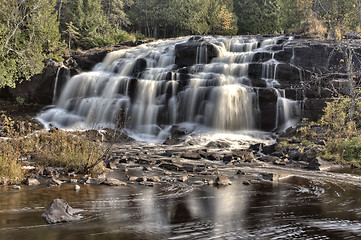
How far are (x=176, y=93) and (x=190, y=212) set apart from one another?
53.4ft

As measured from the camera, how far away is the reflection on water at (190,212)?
4414 millimetres

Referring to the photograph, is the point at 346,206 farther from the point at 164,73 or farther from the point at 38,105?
the point at 38,105

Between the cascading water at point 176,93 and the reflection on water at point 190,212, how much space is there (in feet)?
36.1

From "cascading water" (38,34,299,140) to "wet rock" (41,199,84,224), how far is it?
40.8 ft

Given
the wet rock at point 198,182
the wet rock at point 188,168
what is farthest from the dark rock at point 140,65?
the wet rock at point 198,182

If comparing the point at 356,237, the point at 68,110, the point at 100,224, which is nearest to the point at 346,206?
the point at 356,237

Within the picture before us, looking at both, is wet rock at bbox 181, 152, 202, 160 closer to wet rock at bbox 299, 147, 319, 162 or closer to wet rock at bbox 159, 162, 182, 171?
wet rock at bbox 159, 162, 182, 171

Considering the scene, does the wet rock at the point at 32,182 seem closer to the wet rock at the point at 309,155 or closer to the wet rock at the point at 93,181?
the wet rock at the point at 93,181

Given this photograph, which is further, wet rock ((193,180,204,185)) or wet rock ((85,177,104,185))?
wet rock ((193,180,204,185))

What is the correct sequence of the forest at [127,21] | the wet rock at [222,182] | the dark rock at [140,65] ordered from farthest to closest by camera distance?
the dark rock at [140,65] → the forest at [127,21] → the wet rock at [222,182]

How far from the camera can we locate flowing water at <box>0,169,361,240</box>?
14.5 feet

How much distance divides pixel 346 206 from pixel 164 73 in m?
18.2

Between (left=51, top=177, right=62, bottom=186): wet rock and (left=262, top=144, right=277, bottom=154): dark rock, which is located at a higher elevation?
(left=51, top=177, right=62, bottom=186): wet rock

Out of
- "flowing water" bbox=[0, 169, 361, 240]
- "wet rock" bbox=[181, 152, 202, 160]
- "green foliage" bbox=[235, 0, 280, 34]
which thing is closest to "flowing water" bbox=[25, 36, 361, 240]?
"flowing water" bbox=[0, 169, 361, 240]
